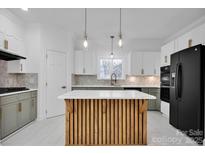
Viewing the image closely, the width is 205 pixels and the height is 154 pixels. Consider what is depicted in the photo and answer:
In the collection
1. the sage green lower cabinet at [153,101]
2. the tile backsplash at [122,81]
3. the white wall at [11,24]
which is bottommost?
the sage green lower cabinet at [153,101]

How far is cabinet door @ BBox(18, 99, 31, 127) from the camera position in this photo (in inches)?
141

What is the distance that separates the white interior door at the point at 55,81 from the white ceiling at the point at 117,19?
945 millimetres

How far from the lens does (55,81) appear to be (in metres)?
4.76

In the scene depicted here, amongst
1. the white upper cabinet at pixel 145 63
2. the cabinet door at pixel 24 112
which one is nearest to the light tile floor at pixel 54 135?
the cabinet door at pixel 24 112

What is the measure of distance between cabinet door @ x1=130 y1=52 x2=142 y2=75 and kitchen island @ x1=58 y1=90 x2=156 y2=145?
3.36 meters

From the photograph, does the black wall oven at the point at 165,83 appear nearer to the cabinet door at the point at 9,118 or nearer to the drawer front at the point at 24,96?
the drawer front at the point at 24,96

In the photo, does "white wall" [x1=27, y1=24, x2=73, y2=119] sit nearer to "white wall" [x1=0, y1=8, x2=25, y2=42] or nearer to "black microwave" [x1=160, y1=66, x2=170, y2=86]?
"white wall" [x1=0, y1=8, x2=25, y2=42]

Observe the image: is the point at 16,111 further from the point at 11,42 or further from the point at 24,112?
the point at 11,42

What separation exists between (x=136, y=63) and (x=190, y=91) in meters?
3.24

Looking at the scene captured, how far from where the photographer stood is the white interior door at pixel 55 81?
4.61 m

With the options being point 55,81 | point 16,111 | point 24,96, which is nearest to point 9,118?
point 16,111

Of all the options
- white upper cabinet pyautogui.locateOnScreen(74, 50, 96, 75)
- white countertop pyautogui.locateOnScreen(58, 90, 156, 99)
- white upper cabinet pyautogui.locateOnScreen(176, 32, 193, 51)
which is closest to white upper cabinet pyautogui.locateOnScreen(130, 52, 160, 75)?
white upper cabinet pyautogui.locateOnScreen(74, 50, 96, 75)

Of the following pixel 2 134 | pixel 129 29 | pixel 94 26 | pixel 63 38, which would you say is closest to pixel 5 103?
pixel 2 134
